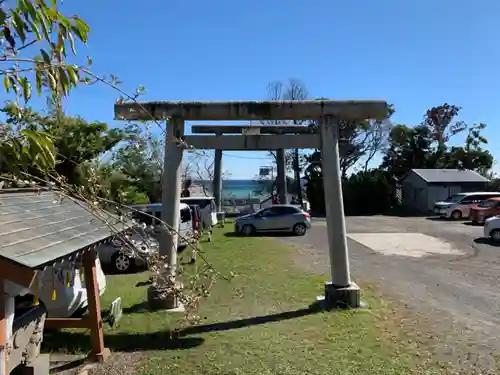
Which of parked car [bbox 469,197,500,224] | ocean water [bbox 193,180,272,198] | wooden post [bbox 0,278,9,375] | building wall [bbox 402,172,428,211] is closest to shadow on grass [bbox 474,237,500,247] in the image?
parked car [bbox 469,197,500,224]

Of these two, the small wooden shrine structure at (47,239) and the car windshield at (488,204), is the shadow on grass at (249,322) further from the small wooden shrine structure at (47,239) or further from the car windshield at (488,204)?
the car windshield at (488,204)

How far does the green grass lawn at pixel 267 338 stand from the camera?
5855 mm

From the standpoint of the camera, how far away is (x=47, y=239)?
3.78 m

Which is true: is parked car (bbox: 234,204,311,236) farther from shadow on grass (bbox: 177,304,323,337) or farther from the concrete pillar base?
the concrete pillar base

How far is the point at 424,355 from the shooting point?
6.14 metres

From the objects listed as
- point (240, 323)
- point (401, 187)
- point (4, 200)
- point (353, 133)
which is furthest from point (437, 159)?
point (4, 200)

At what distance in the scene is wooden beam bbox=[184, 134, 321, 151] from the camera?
30.0 feet

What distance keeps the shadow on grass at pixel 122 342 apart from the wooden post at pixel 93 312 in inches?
13.0

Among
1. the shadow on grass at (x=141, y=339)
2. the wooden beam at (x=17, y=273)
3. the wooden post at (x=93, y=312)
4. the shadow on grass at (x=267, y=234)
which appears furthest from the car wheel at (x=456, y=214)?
the wooden beam at (x=17, y=273)

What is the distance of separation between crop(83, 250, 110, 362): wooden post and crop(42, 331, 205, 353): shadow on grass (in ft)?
1.08

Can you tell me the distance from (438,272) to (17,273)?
37.2 feet

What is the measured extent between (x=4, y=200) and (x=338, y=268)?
5861 mm

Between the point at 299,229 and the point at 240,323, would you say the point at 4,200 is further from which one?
the point at 299,229

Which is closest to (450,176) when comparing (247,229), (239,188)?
(239,188)
